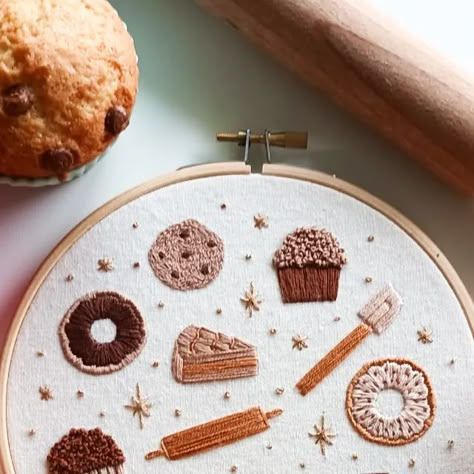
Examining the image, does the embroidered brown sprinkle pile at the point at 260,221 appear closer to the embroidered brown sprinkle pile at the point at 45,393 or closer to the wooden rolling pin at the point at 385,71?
the wooden rolling pin at the point at 385,71

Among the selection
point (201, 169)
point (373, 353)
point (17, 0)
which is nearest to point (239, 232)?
point (201, 169)

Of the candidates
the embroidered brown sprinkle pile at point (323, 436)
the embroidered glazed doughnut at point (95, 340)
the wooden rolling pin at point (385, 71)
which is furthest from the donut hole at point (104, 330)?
the wooden rolling pin at point (385, 71)

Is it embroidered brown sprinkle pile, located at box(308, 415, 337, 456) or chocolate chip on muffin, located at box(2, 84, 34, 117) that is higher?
chocolate chip on muffin, located at box(2, 84, 34, 117)

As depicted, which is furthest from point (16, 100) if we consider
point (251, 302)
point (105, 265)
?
point (251, 302)

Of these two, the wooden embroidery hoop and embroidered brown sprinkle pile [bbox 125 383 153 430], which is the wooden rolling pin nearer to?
the wooden embroidery hoop

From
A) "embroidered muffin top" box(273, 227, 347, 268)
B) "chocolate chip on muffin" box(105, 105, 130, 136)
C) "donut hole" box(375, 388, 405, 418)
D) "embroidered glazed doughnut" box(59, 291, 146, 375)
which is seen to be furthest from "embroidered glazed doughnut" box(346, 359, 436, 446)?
"chocolate chip on muffin" box(105, 105, 130, 136)

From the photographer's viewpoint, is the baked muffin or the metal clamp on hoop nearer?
the baked muffin
